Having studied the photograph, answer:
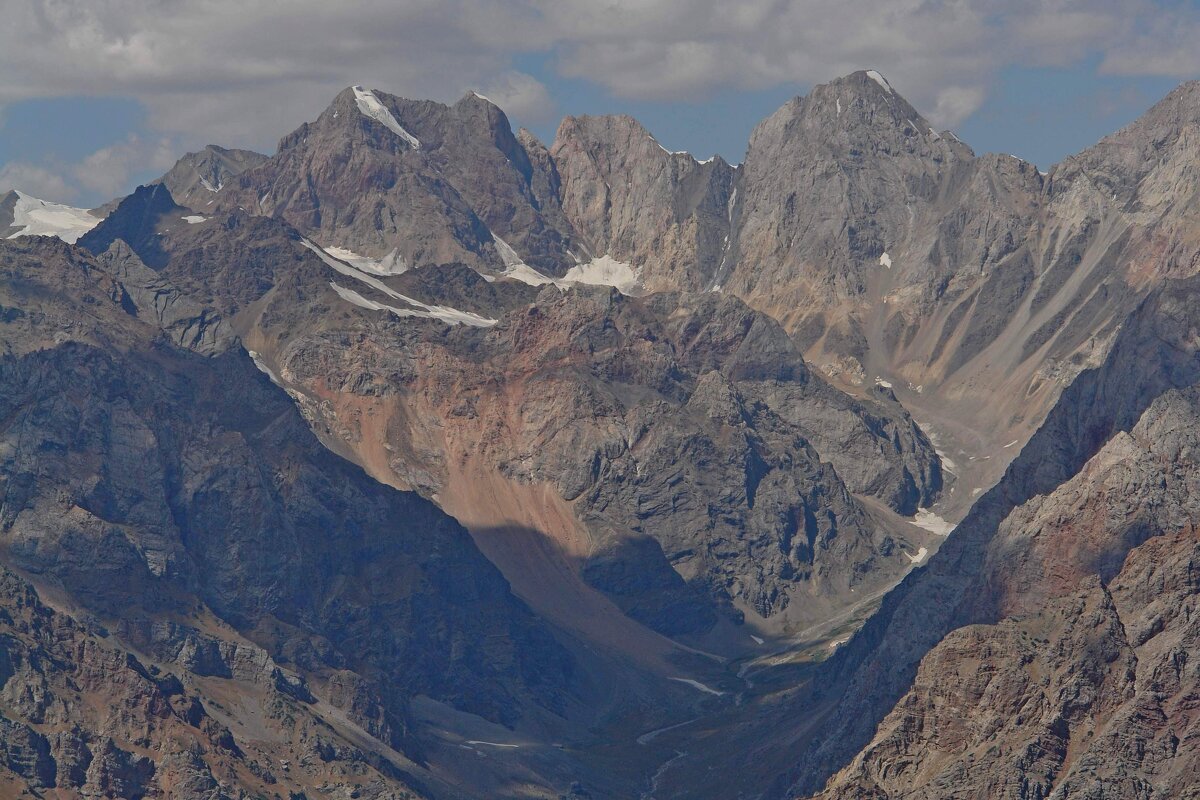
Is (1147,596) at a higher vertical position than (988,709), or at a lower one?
higher

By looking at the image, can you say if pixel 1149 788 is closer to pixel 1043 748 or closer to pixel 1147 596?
pixel 1043 748

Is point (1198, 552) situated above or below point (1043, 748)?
above

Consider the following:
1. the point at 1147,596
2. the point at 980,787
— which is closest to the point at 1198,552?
the point at 1147,596

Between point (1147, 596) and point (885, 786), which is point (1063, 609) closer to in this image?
point (1147, 596)

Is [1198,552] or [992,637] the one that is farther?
[1198,552]

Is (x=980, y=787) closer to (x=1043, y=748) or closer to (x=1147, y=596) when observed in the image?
(x=1043, y=748)

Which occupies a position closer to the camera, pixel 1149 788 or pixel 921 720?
pixel 1149 788

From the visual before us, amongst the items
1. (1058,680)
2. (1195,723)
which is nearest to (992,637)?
(1058,680)

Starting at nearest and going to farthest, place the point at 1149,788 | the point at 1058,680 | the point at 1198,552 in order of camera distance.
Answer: the point at 1149,788 < the point at 1058,680 < the point at 1198,552

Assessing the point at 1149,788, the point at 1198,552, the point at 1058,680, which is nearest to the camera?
the point at 1149,788
